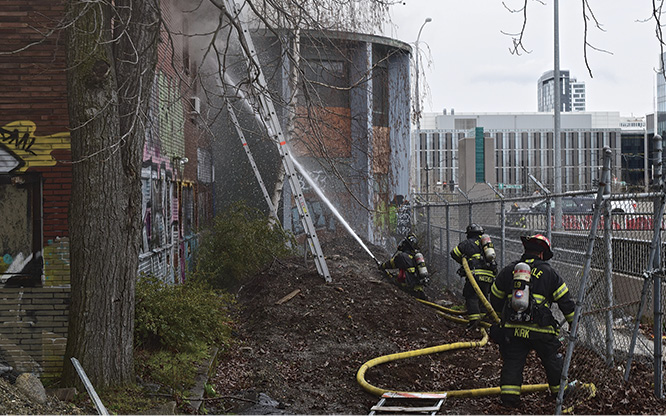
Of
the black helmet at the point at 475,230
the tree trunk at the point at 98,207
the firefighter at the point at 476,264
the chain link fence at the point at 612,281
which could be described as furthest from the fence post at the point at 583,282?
the black helmet at the point at 475,230

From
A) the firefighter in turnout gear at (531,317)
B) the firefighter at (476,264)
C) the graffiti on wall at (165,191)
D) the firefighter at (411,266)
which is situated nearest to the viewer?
the firefighter in turnout gear at (531,317)

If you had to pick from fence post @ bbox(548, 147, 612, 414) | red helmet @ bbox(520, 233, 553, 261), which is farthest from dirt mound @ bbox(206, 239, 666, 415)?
red helmet @ bbox(520, 233, 553, 261)

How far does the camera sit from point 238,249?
13.1 m

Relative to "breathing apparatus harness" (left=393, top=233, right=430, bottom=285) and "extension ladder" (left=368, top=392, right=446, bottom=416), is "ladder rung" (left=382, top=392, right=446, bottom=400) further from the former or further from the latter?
"breathing apparatus harness" (left=393, top=233, right=430, bottom=285)

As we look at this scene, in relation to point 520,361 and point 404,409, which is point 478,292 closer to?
point 520,361

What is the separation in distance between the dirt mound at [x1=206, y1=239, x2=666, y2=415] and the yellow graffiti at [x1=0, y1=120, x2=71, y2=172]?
9.62 feet

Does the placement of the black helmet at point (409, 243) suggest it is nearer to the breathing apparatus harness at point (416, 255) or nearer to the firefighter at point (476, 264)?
the breathing apparatus harness at point (416, 255)

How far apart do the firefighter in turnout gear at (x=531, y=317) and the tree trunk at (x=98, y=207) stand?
3.37m

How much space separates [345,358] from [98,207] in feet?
12.2

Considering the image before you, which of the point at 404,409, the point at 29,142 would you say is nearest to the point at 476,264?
the point at 404,409

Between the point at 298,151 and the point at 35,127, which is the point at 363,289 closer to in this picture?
the point at 35,127

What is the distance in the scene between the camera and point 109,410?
5.31 metres

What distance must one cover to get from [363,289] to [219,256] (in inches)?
153

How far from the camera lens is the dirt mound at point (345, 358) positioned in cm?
629
